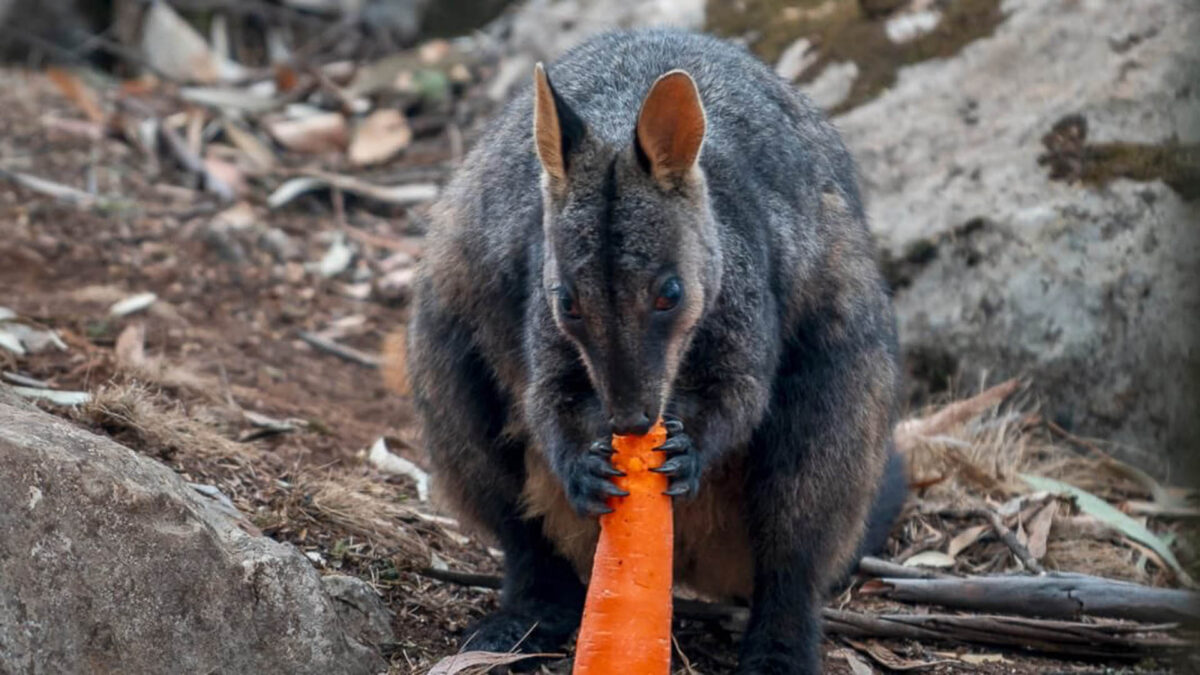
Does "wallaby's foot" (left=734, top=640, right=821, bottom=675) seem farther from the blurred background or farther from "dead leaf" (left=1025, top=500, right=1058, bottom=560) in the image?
"dead leaf" (left=1025, top=500, right=1058, bottom=560)

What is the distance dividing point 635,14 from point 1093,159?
3.47m

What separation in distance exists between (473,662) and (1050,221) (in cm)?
380

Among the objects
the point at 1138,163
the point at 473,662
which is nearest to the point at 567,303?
the point at 473,662

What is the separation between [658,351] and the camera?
12.9 feet

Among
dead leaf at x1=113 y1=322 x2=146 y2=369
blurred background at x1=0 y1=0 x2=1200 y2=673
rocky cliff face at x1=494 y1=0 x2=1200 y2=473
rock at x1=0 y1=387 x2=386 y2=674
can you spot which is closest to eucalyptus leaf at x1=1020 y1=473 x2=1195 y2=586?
blurred background at x1=0 y1=0 x2=1200 y2=673

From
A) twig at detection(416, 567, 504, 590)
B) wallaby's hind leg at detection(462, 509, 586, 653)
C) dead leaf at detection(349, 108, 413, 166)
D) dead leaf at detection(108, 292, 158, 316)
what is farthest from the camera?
dead leaf at detection(349, 108, 413, 166)

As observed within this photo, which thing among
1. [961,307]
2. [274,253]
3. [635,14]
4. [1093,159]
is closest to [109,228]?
[274,253]

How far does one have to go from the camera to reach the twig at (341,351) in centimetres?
796

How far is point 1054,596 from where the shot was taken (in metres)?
5.25

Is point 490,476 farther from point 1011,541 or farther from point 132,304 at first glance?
point 132,304

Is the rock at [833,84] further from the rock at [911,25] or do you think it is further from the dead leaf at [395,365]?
the dead leaf at [395,365]

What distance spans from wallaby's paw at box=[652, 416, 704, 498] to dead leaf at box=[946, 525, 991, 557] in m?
2.07

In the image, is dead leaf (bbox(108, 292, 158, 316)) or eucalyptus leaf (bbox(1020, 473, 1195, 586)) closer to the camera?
eucalyptus leaf (bbox(1020, 473, 1195, 586))

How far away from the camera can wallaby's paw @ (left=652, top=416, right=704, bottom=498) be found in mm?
4188
